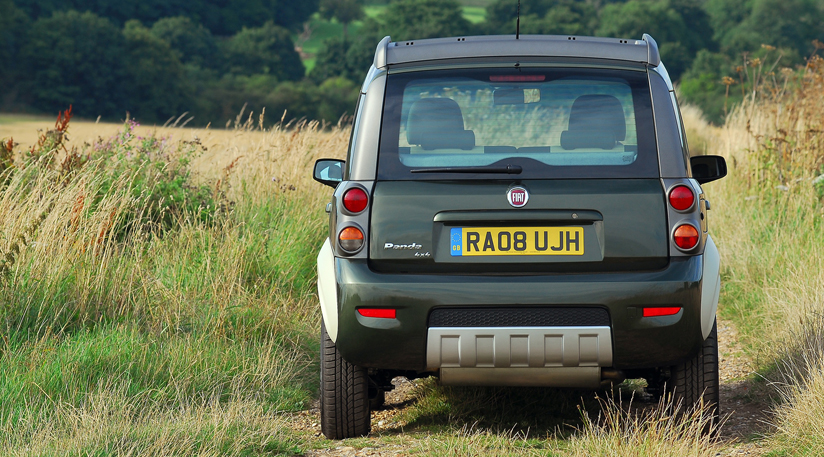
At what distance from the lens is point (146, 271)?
6.02m

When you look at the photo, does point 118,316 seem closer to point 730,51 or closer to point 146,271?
Answer: point 146,271

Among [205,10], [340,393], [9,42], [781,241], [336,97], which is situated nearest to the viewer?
[340,393]

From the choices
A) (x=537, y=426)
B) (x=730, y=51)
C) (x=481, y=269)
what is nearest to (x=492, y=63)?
(x=481, y=269)

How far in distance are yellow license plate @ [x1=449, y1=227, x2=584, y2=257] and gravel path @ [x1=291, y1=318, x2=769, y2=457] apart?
3.25 ft

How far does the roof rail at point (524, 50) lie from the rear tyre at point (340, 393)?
128cm

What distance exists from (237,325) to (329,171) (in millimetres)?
1492

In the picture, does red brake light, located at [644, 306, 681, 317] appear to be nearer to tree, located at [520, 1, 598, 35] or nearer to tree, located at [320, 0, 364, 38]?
tree, located at [520, 1, 598, 35]

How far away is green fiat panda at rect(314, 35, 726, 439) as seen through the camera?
352cm

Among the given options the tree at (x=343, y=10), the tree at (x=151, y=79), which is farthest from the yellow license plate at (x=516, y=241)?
the tree at (x=343, y=10)

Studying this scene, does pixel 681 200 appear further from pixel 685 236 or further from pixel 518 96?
pixel 518 96

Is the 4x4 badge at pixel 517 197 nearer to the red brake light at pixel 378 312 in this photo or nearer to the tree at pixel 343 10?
the red brake light at pixel 378 312

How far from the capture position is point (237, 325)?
17.5 ft

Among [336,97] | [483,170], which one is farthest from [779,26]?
[483,170]

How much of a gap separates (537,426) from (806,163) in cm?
553
